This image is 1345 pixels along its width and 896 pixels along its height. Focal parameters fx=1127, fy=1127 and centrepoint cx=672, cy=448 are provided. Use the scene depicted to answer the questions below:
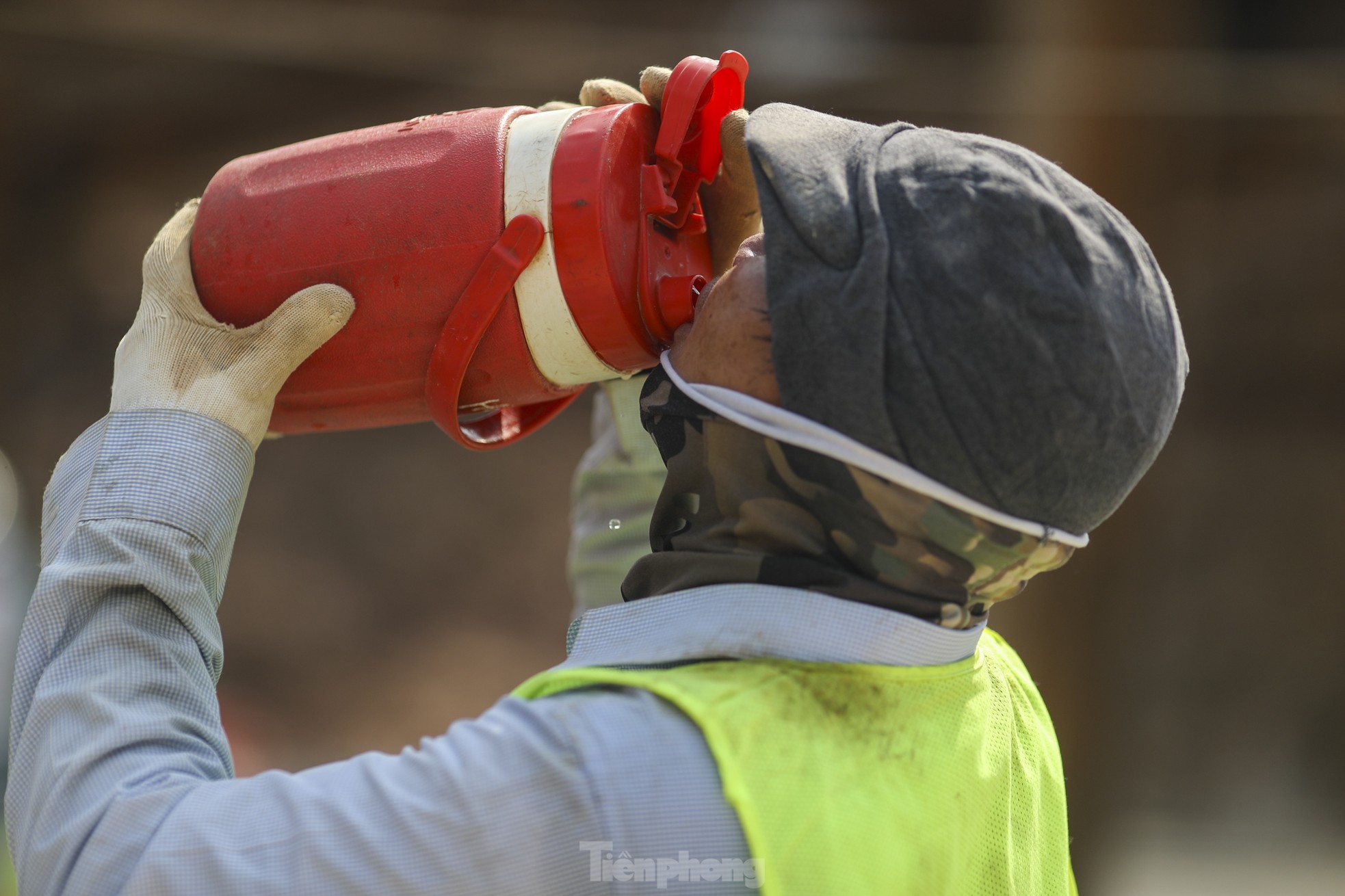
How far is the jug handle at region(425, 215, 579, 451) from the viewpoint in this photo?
125 cm

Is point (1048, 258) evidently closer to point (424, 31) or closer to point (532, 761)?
point (532, 761)

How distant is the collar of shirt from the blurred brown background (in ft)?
11.5

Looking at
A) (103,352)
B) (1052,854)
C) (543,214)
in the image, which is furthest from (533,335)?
(103,352)

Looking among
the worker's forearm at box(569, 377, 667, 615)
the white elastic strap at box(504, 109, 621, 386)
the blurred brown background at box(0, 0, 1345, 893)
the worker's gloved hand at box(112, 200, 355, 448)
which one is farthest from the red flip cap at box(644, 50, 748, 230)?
the blurred brown background at box(0, 0, 1345, 893)

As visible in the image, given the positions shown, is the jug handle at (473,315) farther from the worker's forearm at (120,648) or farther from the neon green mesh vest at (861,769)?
the neon green mesh vest at (861,769)

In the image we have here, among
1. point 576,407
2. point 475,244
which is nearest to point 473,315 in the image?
point 475,244

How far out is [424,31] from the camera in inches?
185

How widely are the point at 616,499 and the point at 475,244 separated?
2.21 feet

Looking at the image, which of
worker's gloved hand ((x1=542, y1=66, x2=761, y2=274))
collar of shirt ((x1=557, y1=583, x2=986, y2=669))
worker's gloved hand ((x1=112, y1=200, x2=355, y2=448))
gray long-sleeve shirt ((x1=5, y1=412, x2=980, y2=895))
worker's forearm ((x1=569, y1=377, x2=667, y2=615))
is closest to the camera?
gray long-sleeve shirt ((x1=5, y1=412, x2=980, y2=895))

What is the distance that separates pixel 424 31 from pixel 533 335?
152 inches

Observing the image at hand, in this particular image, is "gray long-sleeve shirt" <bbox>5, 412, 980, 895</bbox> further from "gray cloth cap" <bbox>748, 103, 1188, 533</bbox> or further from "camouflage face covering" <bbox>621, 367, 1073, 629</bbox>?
"gray cloth cap" <bbox>748, 103, 1188, 533</bbox>

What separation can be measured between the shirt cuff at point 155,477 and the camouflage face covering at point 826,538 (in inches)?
18.5

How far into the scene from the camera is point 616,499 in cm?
185

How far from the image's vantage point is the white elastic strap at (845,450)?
1031 millimetres
